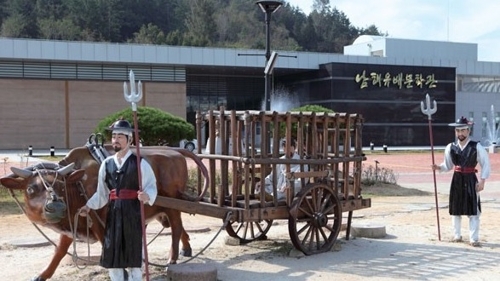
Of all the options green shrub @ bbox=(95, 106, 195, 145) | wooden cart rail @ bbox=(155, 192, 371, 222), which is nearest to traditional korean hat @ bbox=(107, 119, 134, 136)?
wooden cart rail @ bbox=(155, 192, 371, 222)

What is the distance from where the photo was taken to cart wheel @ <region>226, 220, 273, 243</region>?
9.50 metres

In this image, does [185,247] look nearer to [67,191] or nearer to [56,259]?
[56,259]

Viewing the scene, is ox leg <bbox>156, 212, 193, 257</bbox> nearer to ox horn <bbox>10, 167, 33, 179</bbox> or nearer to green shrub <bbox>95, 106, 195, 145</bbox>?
ox horn <bbox>10, 167, 33, 179</bbox>

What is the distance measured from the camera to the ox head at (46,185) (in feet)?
20.6

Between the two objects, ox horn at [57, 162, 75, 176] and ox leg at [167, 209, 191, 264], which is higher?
ox horn at [57, 162, 75, 176]

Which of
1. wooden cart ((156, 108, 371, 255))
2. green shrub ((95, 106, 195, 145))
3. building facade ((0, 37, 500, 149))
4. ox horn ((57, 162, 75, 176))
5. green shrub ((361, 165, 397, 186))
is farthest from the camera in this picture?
building facade ((0, 37, 500, 149))

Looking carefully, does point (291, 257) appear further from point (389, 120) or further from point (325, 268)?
point (389, 120)

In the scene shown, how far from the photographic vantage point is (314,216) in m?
8.61

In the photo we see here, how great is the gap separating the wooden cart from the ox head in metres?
1.43

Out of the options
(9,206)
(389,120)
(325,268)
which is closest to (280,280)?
(325,268)

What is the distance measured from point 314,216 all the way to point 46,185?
371 cm

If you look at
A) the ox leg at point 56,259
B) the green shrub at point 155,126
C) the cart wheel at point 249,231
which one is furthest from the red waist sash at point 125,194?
the green shrub at point 155,126

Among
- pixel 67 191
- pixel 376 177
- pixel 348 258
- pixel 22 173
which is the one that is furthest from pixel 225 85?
pixel 22 173

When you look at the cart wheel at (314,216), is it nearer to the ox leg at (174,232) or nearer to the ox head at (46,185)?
the ox leg at (174,232)
